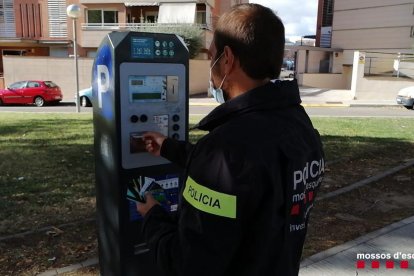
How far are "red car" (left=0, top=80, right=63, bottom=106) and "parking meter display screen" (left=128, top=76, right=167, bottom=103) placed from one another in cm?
1878

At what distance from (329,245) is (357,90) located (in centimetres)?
2030

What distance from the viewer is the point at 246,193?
1.33 m

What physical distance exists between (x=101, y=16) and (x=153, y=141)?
2744 cm

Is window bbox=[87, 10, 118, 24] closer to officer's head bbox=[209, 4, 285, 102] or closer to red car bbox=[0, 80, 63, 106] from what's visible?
red car bbox=[0, 80, 63, 106]

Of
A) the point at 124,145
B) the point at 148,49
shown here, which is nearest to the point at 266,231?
the point at 124,145

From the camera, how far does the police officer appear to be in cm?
134

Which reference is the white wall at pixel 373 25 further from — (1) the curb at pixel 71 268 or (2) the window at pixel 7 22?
(1) the curb at pixel 71 268

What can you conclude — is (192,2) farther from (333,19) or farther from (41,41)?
(333,19)

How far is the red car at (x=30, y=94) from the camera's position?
19641 mm

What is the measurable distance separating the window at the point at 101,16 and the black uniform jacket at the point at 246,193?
92.1 feet

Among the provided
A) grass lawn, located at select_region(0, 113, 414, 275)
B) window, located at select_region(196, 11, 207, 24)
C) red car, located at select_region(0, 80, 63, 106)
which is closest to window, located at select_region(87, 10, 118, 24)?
window, located at select_region(196, 11, 207, 24)

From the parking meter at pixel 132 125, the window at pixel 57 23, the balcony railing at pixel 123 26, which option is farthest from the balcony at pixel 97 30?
the parking meter at pixel 132 125

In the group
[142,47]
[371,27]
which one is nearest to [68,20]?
[371,27]

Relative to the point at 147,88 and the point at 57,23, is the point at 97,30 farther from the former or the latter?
the point at 147,88
